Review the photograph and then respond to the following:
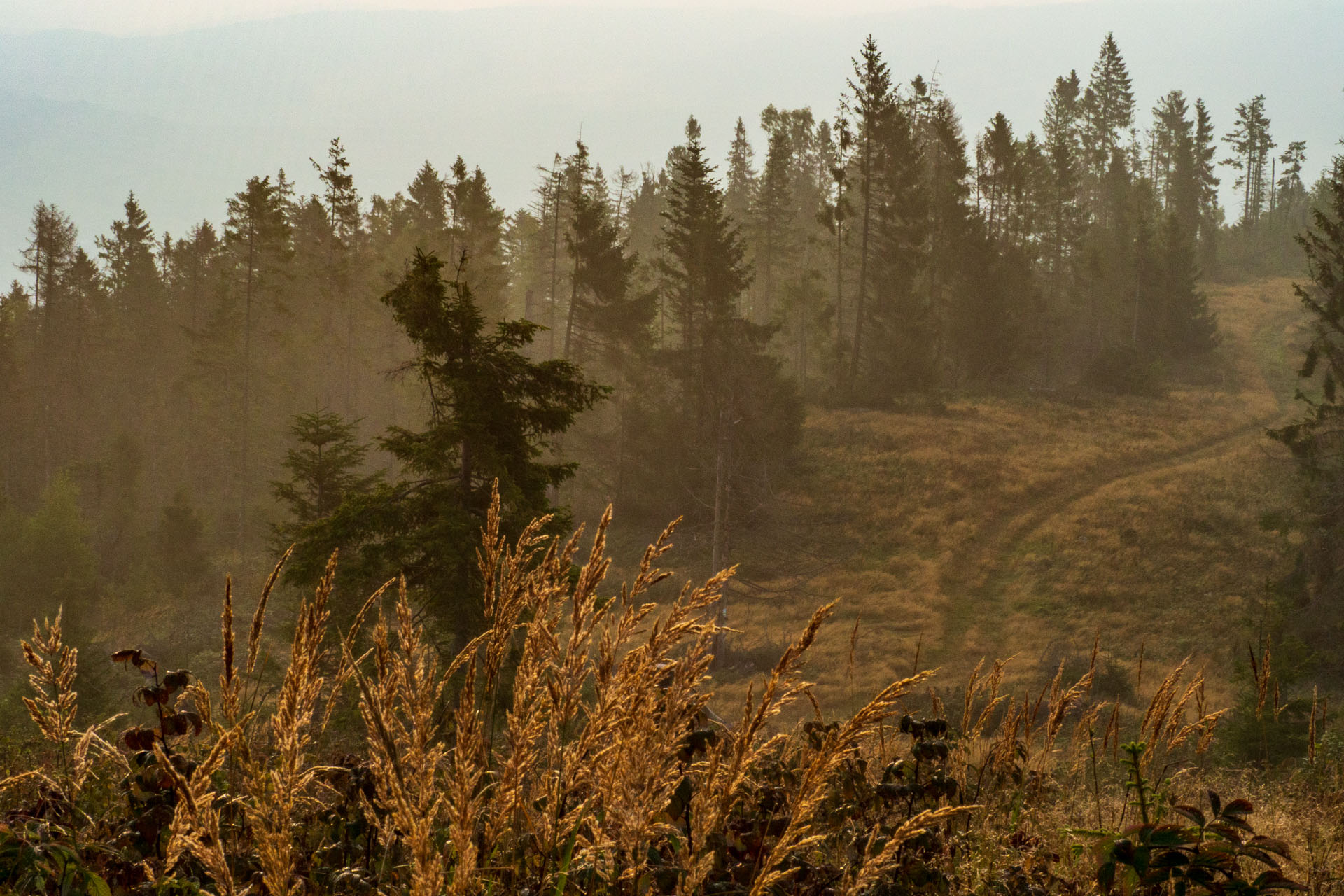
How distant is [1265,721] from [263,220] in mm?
48581

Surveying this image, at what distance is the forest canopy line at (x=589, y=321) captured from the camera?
37531 mm

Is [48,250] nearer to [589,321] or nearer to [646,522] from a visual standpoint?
[589,321]

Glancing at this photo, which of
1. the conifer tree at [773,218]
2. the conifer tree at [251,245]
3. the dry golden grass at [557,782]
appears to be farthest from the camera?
the conifer tree at [773,218]

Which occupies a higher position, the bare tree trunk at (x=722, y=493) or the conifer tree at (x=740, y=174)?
the conifer tree at (x=740, y=174)

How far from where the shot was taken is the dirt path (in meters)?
27.5

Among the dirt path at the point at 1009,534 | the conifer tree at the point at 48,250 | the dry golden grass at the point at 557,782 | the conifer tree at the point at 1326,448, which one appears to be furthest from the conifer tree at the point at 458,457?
the conifer tree at the point at 48,250

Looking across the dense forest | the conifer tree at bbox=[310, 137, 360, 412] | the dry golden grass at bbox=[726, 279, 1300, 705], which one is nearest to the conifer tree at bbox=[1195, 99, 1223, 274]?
the dense forest

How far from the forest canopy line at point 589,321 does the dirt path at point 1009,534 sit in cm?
714

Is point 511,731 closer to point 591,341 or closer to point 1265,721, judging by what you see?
point 1265,721

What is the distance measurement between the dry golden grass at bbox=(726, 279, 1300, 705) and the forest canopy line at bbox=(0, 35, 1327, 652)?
11.2ft

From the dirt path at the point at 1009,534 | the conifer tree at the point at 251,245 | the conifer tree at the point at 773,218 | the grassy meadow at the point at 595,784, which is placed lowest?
the dirt path at the point at 1009,534

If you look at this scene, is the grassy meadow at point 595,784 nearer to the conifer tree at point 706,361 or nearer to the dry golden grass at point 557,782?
the dry golden grass at point 557,782

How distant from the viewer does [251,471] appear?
50062 mm

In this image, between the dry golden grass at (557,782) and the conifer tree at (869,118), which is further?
the conifer tree at (869,118)
